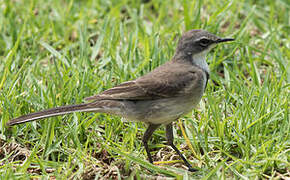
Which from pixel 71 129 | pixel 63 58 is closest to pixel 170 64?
pixel 71 129

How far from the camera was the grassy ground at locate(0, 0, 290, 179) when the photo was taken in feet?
17.4

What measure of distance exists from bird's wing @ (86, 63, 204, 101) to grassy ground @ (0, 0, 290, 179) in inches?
17.4

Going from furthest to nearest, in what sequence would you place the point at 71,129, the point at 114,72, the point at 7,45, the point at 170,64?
the point at 7,45
the point at 114,72
the point at 170,64
the point at 71,129

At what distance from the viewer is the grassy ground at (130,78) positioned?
529cm

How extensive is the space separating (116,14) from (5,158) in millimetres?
3928

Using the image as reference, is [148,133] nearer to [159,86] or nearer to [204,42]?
[159,86]

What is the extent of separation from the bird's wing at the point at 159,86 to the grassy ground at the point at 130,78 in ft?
1.45

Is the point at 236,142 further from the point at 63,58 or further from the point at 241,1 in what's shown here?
the point at 241,1

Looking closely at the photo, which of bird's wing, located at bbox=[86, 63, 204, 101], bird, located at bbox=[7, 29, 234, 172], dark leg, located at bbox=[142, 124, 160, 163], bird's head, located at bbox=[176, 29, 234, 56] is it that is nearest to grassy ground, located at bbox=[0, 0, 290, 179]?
dark leg, located at bbox=[142, 124, 160, 163]

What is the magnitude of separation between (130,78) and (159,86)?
135cm

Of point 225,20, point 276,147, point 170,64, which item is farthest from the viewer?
point 225,20

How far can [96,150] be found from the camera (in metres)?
5.69

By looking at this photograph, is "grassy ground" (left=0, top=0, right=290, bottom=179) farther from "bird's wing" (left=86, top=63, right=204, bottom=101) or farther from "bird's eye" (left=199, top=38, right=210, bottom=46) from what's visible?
"bird's eye" (left=199, top=38, right=210, bottom=46)

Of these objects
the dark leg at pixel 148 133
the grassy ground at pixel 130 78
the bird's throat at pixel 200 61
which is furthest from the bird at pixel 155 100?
the grassy ground at pixel 130 78
